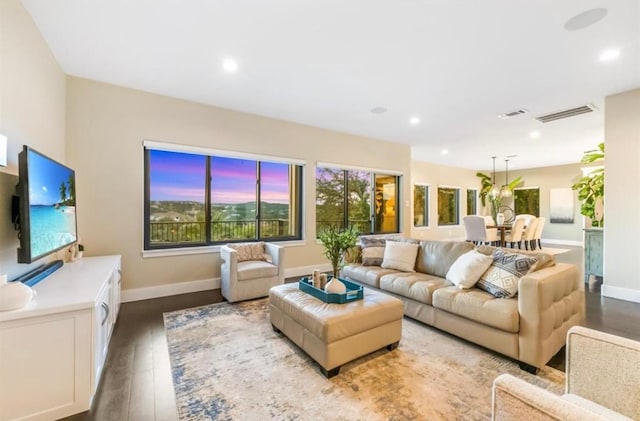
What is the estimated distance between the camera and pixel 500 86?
3.64 meters

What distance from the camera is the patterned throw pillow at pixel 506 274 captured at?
96.4 inches

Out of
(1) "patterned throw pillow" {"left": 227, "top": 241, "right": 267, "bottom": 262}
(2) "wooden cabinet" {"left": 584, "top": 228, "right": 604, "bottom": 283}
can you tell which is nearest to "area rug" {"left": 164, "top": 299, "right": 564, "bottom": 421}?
(1) "patterned throw pillow" {"left": 227, "top": 241, "right": 267, "bottom": 262}

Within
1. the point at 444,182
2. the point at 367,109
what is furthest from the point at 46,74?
the point at 444,182

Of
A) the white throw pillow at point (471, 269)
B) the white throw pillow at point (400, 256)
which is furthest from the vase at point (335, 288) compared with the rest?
the white throw pillow at point (400, 256)

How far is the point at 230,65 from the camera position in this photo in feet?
10.4

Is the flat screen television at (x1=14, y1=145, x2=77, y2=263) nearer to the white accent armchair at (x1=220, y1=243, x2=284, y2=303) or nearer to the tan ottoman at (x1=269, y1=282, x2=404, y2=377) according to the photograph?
the white accent armchair at (x1=220, y1=243, x2=284, y2=303)

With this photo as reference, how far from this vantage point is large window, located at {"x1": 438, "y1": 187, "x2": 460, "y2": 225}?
9.69m

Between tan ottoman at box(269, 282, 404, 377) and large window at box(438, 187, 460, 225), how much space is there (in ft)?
26.2

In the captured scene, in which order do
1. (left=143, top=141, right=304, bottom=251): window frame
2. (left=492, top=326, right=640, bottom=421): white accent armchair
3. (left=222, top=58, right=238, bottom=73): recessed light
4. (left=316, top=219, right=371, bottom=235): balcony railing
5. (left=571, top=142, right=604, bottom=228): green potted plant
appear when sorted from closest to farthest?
(left=492, top=326, right=640, bottom=421): white accent armchair → (left=222, top=58, right=238, bottom=73): recessed light → (left=143, top=141, right=304, bottom=251): window frame → (left=571, top=142, right=604, bottom=228): green potted plant → (left=316, top=219, right=371, bottom=235): balcony railing

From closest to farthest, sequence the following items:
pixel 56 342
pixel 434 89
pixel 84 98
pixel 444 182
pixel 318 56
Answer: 1. pixel 56 342
2. pixel 318 56
3. pixel 84 98
4. pixel 434 89
5. pixel 444 182

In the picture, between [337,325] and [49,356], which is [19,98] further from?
[337,325]

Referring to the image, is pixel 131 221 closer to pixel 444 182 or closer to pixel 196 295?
pixel 196 295

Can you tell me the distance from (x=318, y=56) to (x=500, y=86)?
2.48m

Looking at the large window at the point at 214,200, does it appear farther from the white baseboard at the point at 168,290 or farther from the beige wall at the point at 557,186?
the beige wall at the point at 557,186
